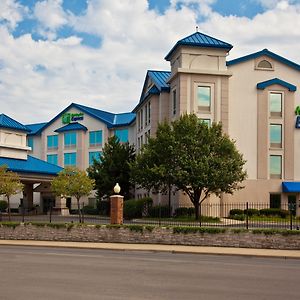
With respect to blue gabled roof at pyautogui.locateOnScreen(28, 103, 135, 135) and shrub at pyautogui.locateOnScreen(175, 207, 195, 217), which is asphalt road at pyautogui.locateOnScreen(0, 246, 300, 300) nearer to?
shrub at pyautogui.locateOnScreen(175, 207, 195, 217)

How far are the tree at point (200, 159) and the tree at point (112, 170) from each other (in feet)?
46.6

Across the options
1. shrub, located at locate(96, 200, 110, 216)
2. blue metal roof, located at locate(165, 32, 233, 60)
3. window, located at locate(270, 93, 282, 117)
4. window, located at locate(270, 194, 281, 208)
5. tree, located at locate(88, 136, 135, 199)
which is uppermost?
blue metal roof, located at locate(165, 32, 233, 60)

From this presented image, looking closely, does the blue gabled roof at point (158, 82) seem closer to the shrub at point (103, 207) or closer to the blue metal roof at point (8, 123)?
the shrub at point (103, 207)

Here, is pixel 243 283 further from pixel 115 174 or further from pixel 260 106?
pixel 115 174

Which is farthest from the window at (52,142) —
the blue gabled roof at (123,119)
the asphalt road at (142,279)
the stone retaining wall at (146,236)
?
the asphalt road at (142,279)

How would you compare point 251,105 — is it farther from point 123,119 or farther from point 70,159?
point 70,159

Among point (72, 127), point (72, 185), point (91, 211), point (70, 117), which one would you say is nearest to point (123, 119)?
point (72, 127)

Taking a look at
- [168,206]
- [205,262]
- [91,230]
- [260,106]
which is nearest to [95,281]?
[205,262]

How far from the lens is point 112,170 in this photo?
54.3 metres

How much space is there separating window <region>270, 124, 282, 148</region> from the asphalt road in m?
29.9

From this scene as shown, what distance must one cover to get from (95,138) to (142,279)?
61.9 m

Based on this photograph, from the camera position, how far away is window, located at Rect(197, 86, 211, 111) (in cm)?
4644

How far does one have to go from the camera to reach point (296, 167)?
48.6 metres

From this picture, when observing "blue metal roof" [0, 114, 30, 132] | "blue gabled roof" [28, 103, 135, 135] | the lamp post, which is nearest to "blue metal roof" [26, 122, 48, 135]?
"blue gabled roof" [28, 103, 135, 135]
